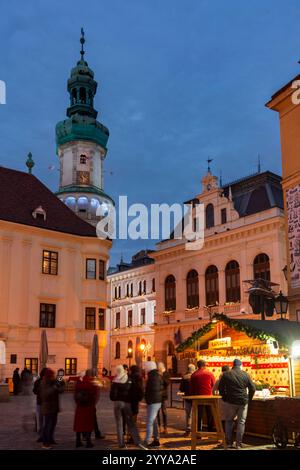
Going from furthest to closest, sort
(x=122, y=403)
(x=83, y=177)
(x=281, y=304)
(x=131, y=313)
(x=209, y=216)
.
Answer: (x=83, y=177), (x=131, y=313), (x=209, y=216), (x=281, y=304), (x=122, y=403)

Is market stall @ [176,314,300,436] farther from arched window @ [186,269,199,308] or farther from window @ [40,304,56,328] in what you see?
arched window @ [186,269,199,308]

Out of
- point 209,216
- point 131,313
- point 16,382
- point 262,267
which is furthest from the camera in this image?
point 131,313

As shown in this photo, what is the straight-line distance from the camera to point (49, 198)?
39.1m

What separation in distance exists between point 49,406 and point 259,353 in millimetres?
5786

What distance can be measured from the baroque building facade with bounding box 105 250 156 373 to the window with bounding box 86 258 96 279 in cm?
1516

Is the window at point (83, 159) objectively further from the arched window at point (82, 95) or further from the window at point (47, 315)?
the window at point (47, 315)

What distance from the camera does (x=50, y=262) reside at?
35.3 metres

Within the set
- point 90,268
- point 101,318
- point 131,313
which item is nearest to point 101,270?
point 90,268

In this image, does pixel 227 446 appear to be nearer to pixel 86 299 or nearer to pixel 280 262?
pixel 86 299

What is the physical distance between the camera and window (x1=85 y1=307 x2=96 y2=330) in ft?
117

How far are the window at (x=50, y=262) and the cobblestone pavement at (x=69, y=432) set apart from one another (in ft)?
48.8

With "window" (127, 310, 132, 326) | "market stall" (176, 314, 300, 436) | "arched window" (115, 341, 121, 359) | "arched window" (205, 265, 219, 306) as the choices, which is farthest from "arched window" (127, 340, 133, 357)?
"market stall" (176, 314, 300, 436)

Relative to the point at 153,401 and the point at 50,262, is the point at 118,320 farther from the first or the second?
the point at 153,401

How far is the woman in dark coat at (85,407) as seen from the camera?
11.3 metres
